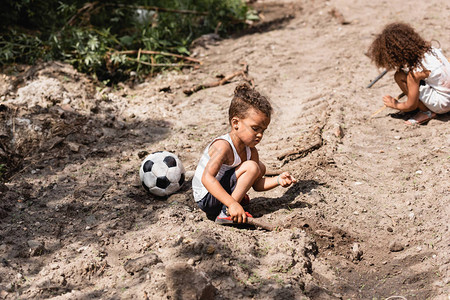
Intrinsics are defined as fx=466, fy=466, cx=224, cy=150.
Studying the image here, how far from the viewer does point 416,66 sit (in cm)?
470

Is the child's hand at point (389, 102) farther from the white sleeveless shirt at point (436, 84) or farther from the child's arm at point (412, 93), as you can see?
the white sleeveless shirt at point (436, 84)

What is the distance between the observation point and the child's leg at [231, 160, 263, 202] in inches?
137

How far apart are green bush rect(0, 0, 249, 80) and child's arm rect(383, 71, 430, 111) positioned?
3079 mm

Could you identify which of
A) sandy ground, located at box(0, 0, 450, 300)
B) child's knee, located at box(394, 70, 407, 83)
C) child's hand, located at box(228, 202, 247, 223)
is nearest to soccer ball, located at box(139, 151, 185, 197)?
sandy ground, located at box(0, 0, 450, 300)

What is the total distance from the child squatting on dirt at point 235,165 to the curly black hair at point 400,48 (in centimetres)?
193

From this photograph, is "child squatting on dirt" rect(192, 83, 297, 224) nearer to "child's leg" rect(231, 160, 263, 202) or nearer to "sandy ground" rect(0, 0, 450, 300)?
"child's leg" rect(231, 160, 263, 202)

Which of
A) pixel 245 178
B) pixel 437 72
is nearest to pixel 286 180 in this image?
pixel 245 178

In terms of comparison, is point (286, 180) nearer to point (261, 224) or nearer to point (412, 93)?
point (261, 224)

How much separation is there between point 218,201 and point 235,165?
1.00ft

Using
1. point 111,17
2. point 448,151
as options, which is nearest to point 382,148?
point 448,151

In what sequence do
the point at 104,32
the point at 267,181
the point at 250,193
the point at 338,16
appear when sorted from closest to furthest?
the point at 267,181, the point at 250,193, the point at 104,32, the point at 338,16

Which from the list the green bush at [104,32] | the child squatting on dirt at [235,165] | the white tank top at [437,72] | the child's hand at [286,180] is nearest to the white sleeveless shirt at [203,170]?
the child squatting on dirt at [235,165]

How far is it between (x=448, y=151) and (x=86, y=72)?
172 inches

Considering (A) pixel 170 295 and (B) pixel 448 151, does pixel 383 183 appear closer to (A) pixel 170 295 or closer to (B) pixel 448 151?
(B) pixel 448 151
